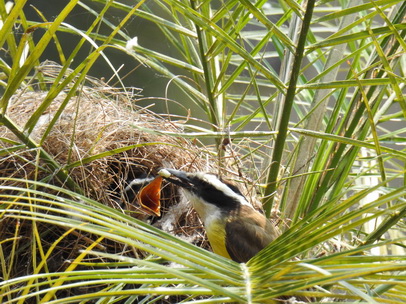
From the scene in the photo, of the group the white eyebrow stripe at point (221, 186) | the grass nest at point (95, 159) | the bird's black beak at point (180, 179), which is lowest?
the grass nest at point (95, 159)

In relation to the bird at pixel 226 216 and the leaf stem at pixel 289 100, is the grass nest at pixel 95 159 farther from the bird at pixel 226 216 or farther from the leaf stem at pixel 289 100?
the leaf stem at pixel 289 100

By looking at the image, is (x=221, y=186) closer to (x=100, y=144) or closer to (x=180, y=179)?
(x=180, y=179)

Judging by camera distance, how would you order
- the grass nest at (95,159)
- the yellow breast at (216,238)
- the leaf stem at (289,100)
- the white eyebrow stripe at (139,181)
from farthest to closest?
the white eyebrow stripe at (139,181) → the yellow breast at (216,238) → the grass nest at (95,159) → the leaf stem at (289,100)

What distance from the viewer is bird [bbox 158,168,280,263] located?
1927mm

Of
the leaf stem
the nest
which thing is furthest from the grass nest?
the leaf stem

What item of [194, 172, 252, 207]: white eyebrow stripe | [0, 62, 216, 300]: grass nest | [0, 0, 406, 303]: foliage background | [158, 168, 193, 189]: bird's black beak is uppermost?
[0, 0, 406, 303]: foliage background

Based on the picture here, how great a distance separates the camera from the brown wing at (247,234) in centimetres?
192

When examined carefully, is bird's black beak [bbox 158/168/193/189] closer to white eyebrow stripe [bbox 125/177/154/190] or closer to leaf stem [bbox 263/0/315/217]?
white eyebrow stripe [bbox 125/177/154/190]

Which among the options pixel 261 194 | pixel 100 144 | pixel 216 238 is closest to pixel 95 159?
pixel 100 144

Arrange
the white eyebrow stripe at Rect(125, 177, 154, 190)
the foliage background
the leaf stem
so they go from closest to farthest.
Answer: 1. the foliage background
2. the leaf stem
3. the white eyebrow stripe at Rect(125, 177, 154, 190)

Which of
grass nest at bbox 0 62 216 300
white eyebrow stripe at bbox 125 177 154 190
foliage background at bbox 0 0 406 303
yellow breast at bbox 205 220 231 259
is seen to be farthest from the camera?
white eyebrow stripe at bbox 125 177 154 190

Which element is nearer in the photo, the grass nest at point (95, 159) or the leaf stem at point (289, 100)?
the leaf stem at point (289, 100)

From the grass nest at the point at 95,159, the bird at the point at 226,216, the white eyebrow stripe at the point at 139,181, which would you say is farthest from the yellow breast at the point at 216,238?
the white eyebrow stripe at the point at 139,181

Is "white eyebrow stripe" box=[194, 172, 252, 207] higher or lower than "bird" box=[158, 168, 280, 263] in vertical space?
higher
